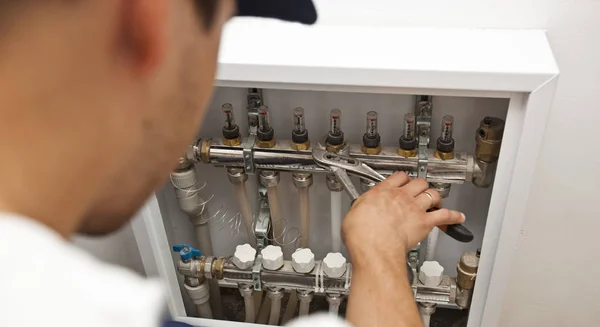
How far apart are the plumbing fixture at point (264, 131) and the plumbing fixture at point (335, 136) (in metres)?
0.08

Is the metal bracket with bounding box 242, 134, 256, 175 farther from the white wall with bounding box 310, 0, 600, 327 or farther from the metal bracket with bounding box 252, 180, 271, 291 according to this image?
the white wall with bounding box 310, 0, 600, 327

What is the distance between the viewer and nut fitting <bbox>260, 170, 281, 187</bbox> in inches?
36.5

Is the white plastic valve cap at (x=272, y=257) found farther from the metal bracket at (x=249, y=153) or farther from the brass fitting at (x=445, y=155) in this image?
the brass fitting at (x=445, y=155)

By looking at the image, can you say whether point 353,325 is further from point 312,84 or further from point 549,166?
point 549,166

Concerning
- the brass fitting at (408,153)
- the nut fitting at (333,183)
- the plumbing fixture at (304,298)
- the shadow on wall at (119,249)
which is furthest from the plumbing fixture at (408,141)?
the shadow on wall at (119,249)

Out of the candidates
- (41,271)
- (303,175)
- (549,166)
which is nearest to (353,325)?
(303,175)

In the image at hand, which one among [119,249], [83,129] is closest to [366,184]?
[119,249]

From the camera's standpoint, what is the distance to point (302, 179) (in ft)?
3.02

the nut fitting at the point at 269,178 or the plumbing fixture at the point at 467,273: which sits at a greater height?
the nut fitting at the point at 269,178

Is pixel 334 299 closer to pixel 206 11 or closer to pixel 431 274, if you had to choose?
pixel 431 274

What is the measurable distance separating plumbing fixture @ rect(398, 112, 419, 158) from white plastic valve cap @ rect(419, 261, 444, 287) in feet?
0.72

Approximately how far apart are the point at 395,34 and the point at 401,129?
179 mm

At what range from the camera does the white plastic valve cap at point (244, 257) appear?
989mm

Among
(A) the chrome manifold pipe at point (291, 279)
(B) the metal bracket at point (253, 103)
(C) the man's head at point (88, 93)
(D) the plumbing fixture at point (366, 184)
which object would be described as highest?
(C) the man's head at point (88, 93)
